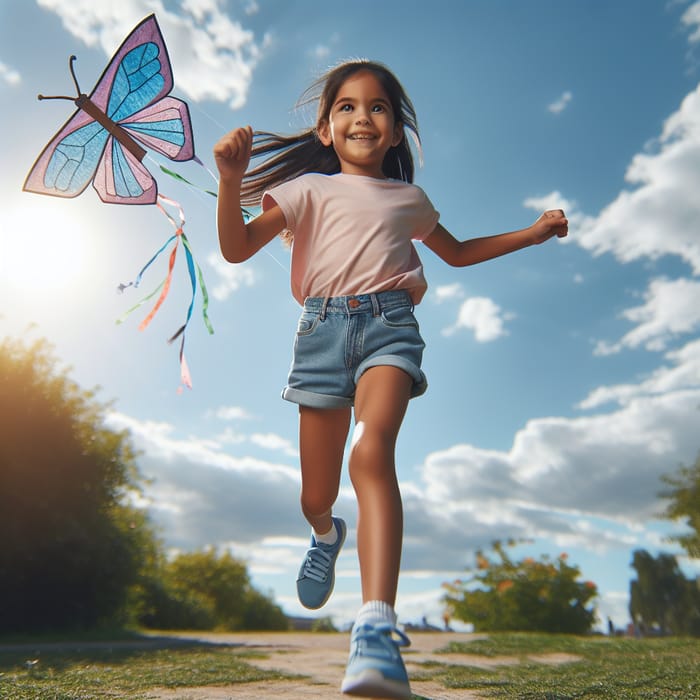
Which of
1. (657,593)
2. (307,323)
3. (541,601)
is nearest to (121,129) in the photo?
(307,323)

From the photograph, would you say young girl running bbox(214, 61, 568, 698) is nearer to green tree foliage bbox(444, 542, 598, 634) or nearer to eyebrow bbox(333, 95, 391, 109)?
eyebrow bbox(333, 95, 391, 109)

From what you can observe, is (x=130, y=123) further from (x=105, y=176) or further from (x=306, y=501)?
(x=306, y=501)

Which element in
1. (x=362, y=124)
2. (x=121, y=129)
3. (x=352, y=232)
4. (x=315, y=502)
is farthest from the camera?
(x=121, y=129)

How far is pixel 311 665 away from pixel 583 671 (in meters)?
2.07

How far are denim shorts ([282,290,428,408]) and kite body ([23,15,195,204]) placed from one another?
1.58 meters

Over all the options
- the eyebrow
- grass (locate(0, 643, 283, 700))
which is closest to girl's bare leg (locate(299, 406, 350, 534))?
the eyebrow

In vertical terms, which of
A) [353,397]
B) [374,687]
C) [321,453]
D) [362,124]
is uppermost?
[362,124]

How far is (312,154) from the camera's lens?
3.49 m

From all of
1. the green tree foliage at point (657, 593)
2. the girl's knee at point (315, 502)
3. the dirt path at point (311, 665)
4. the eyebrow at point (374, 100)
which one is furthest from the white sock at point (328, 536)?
the green tree foliage at point (657, 593)

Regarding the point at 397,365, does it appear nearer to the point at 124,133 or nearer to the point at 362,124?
the point at 362,124

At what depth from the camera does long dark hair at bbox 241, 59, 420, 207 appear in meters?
3.27

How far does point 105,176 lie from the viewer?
3.84m

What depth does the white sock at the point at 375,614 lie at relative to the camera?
2123mm

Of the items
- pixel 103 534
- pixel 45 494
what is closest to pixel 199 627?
pixel 103 534
